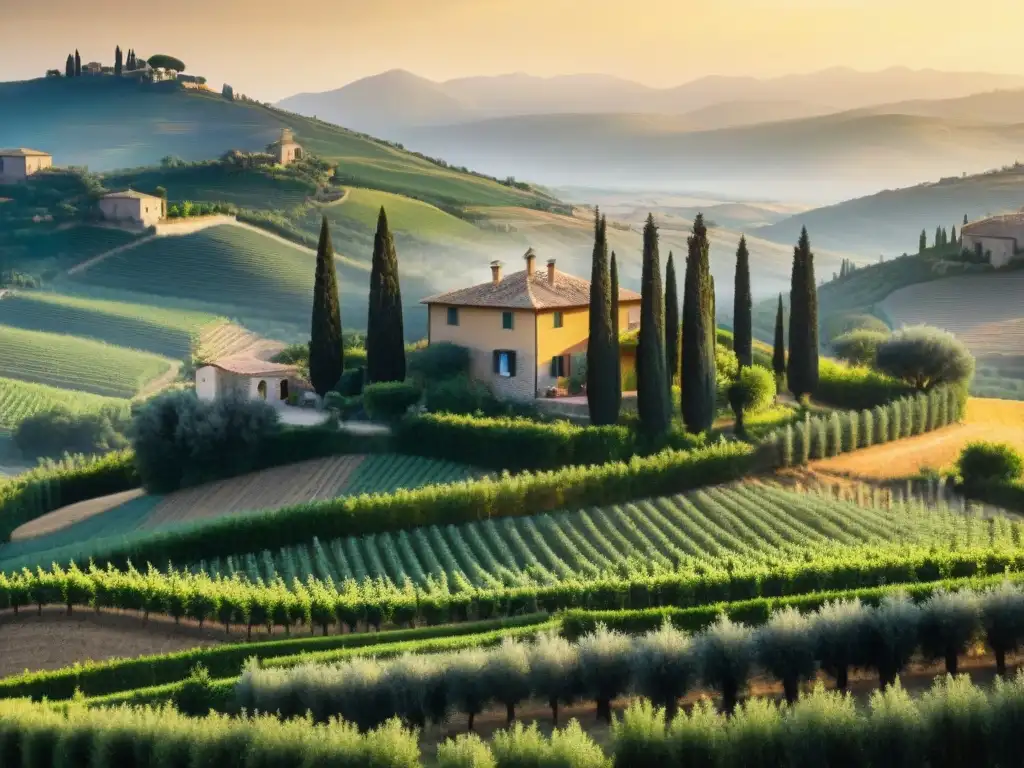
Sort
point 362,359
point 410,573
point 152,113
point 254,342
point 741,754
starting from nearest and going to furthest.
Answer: point 741,754
point 410,573
point 362,359
point 254,342
point 152,113

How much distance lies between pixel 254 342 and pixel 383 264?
34.4 meters

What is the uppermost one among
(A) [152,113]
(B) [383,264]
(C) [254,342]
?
(A) [152,113]

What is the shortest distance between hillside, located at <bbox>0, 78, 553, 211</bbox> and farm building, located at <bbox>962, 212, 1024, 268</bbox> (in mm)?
51067

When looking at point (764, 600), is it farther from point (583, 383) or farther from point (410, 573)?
point (583, 383)

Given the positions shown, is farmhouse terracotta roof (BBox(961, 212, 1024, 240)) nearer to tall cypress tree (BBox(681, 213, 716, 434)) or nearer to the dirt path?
the dirt path

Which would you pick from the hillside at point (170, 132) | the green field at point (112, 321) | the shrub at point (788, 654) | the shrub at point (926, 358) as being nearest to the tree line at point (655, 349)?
the shrub at point (926, 358)

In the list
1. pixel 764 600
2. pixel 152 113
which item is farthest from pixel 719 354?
pixel 152 113

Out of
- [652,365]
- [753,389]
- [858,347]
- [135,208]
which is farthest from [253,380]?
[135,208]

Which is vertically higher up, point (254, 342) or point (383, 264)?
point (383, 264)

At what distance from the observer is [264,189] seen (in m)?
101

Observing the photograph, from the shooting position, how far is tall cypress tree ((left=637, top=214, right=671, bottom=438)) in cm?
3366

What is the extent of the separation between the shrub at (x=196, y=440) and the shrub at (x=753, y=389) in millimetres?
12413

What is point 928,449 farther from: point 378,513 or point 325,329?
point 325,329

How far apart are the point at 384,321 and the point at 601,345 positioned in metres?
7.98
